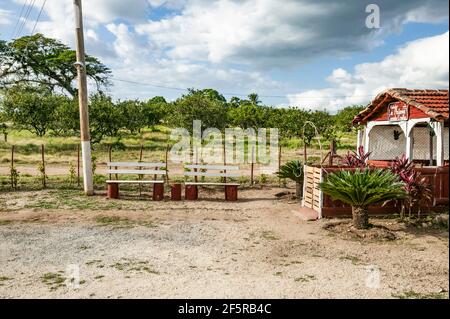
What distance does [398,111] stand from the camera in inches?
505

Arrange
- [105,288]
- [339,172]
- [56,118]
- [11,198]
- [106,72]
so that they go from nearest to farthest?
[105,288], [339,172], [11,198], [56,118], [106,72]

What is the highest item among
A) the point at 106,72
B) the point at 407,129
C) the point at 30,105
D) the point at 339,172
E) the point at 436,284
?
the point at 106,72

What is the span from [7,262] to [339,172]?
672 cm

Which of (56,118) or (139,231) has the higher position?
(56,118)

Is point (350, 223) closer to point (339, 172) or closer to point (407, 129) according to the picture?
point (339, 172)

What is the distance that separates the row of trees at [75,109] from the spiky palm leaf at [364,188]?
14.1m

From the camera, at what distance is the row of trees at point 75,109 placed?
24.1m

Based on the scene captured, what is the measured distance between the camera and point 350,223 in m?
9.16

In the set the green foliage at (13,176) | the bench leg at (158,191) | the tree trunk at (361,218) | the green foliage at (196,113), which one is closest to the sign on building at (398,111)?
the tree trunk at (361,218)

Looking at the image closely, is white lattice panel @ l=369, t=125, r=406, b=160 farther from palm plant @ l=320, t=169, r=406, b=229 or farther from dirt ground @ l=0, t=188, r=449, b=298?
palm plant @ l=320, t=169, r=406, b=229

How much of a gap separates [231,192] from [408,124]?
566 cm
